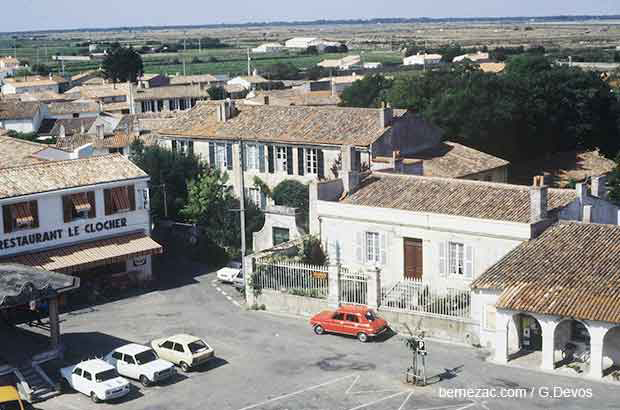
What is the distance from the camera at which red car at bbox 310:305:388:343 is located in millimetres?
34312

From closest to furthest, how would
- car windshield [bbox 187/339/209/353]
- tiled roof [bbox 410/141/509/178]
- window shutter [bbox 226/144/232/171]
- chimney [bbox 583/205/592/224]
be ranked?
1. car windshield [bbox 187/339/209/353]
2. chimney [bbox 583/205/592/224]
3. tiled roof [bbox 410/141/509/178]
4. window shutter [bbox 226/144/232/171]

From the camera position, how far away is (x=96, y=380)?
97.5 feet

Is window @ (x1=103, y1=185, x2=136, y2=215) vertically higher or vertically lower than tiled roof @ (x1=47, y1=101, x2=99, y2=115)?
higher

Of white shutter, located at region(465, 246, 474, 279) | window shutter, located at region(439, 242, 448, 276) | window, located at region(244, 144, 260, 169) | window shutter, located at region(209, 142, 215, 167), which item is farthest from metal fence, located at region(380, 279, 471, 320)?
window shutter, located at region(209, 142, 215, 167)

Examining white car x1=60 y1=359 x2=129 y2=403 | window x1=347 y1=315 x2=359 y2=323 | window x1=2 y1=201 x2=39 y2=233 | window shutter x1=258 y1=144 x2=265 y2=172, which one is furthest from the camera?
window shutter x1=258 y1=144 x2=265 y2=172

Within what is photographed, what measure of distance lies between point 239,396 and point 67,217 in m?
15.6

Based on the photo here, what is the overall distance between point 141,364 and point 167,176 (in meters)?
21.5

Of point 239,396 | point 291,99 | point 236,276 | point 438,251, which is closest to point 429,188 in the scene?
point 438,251

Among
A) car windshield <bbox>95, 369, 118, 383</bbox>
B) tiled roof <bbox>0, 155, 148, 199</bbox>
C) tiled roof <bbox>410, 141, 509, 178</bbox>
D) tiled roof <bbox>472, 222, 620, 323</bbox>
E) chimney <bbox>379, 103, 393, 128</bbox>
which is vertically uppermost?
chimney <bbox>379, 103, 393, 128</bbox>

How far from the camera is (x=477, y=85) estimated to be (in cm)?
6712

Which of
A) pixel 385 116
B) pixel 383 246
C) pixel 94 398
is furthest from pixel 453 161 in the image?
pixel 94 398

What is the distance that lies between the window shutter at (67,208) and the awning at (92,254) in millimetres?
1298

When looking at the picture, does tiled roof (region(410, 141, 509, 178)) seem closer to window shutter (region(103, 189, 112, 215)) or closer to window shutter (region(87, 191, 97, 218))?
window shutter (region(103, 189, 112, 215))

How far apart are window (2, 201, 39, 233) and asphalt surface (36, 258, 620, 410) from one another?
4353mm
